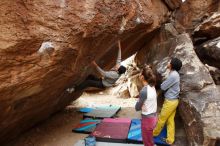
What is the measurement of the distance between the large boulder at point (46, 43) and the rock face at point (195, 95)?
1361 mm

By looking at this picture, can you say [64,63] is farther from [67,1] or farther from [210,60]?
[210,60]

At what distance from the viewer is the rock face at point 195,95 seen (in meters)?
5.37

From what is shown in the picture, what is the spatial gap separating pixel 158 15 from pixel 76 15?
13.2 ft

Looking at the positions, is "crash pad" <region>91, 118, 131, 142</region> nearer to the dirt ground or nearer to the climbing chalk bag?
the climbing chalk bag

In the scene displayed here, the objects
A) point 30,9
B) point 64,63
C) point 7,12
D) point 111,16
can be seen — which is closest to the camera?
point 7,12

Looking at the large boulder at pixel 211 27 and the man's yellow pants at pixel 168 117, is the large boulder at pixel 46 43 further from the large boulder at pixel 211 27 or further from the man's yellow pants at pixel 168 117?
the large boulder at pixel 211 27

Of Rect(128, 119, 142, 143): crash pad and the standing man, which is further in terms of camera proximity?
Rect(128, 119, 142, 143): crash pad

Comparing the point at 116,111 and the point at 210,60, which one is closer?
the point at 210,60

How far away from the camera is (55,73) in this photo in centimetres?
509

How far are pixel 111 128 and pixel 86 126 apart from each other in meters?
0.79

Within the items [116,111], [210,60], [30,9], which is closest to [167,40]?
[210,60]

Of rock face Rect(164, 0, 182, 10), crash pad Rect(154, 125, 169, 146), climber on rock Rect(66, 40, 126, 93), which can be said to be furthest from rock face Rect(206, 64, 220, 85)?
rock face Rect(164, 0, 182, 10)

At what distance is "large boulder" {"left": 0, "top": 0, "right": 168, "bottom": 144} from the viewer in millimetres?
3984

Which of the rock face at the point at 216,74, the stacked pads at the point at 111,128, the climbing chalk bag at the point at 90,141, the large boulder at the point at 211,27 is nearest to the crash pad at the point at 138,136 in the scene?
the stacked pads at the point at 111,128
